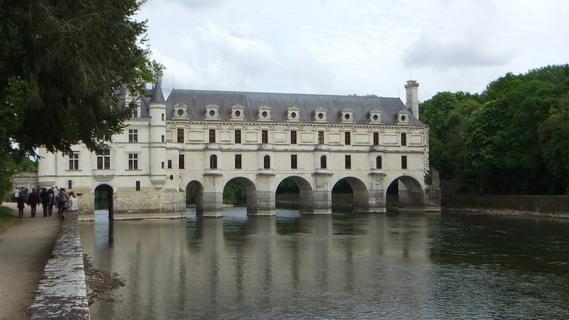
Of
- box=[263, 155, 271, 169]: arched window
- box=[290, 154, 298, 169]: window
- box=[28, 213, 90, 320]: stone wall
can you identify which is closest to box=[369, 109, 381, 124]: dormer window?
box=[290, 154, 298, 169]: window

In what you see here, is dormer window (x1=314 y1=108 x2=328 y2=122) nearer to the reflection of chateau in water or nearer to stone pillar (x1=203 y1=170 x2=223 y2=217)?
stone pillar (x1=203 y1=170 x2=223 y2=217)

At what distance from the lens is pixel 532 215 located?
4975cm

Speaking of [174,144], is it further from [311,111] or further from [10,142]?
[10,142]

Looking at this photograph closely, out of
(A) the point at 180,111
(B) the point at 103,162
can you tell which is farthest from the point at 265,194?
(B) the point at 103,162

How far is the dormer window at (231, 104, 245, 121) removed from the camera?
55781 millimetres

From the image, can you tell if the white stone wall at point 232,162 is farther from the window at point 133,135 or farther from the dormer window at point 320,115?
the dormer window at point 320,115

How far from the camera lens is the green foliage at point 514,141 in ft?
155

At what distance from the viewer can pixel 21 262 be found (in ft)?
49.6

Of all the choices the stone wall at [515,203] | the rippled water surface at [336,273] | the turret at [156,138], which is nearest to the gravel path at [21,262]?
the rippled water surface at [336,273]

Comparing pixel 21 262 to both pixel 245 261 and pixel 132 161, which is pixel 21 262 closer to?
pixel 245 261

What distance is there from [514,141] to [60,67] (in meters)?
44.1

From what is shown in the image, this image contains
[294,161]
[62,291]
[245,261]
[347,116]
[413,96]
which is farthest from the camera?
[413,96]

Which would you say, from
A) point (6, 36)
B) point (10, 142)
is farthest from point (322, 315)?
point (10, 142)

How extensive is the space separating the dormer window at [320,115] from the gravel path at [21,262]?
35046 millimetres
